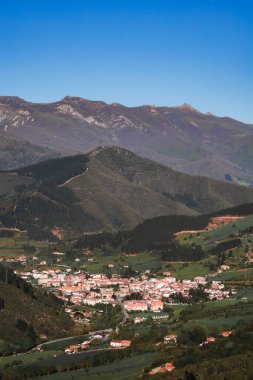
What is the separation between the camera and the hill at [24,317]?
119625 mm

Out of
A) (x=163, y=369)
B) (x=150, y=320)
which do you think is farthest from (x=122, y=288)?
(x=163, y=369)

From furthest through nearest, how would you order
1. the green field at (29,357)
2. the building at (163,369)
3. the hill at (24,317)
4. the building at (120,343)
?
1. the hill at (24,317)
2. the building at (120,343)
3. the green field at (29,357)
4. the building at (163,369)

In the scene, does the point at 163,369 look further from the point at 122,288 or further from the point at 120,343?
the point at 122,288

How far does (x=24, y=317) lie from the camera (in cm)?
12838

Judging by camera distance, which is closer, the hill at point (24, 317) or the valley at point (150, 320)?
the valley at point (150, 320)

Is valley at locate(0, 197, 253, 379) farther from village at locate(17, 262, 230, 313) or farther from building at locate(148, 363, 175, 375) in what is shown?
building at locate(148, 363, 175, 375)

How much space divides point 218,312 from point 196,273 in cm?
5877

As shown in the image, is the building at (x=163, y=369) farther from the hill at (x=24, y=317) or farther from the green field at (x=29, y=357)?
the hill at (x=24, y=317)

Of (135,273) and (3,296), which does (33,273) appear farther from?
(3,296)

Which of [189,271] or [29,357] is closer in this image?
[29,357]

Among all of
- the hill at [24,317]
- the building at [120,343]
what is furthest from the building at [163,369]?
the hill at [24,317]

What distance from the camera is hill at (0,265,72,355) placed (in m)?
120

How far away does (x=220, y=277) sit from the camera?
17975cm

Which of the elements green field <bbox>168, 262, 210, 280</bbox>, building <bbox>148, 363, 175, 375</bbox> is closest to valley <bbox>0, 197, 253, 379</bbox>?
green field <bbox>168, 262, 210, 280</bbox>
